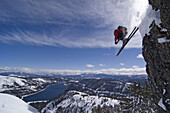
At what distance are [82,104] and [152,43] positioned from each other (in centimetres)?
11363

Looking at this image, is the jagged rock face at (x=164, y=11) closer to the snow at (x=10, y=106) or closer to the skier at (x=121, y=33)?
the skier at (x=121, y=33)

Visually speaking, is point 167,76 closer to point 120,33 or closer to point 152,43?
point 152,43

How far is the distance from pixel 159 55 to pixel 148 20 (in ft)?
7.06

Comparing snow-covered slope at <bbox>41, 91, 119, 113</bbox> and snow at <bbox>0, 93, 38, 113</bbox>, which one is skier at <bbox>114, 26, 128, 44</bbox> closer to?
snow at <bbox>0, 93, 38, 113</bbox>

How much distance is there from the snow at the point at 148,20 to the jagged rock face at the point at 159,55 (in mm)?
198

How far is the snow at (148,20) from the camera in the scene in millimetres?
5924

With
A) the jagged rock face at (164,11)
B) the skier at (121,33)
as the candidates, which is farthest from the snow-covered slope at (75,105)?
the jagged rock face at (164,11)

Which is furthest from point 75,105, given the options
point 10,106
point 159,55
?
point 159,55

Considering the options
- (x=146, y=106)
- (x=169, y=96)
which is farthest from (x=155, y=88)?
(x=146, y=106)

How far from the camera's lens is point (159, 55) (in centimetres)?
622

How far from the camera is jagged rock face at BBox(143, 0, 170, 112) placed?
18.2 ft

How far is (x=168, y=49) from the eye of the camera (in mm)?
5520

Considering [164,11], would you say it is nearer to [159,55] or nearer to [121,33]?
[159,55]

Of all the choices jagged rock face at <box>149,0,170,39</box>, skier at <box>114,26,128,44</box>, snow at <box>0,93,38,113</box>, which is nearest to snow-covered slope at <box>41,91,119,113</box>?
snow at <box>0,93,38,113</box>
